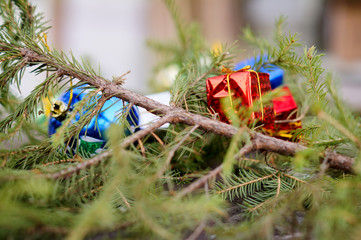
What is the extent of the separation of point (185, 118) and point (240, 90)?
76mm

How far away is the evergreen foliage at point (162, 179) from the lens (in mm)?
207

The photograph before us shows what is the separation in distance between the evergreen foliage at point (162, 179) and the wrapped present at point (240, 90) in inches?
0.9

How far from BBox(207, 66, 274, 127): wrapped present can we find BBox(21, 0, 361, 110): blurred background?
64.0 inches

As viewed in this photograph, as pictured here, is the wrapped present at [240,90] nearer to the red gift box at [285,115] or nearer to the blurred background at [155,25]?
the red gift box at [285,115]

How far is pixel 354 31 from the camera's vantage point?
1809 mm

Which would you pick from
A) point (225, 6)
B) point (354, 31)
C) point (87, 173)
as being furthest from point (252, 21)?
point (87, 173)

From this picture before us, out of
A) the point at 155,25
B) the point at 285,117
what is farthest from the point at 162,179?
the point at 155,25

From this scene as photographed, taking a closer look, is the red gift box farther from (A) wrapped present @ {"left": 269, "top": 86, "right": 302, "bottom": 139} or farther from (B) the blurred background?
(B) the blurred background

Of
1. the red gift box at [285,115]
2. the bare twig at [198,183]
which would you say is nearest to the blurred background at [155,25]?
the red gift box at [285,115]

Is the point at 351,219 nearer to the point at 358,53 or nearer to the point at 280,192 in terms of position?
the point at 280,192

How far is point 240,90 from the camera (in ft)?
1.08

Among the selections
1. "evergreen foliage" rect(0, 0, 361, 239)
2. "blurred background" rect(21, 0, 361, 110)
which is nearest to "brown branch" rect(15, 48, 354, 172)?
"evergreen foliage" rect(0, 0, 361, 239)

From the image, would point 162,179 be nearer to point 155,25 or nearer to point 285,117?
point 285,117

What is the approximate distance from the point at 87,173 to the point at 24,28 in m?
0.22
